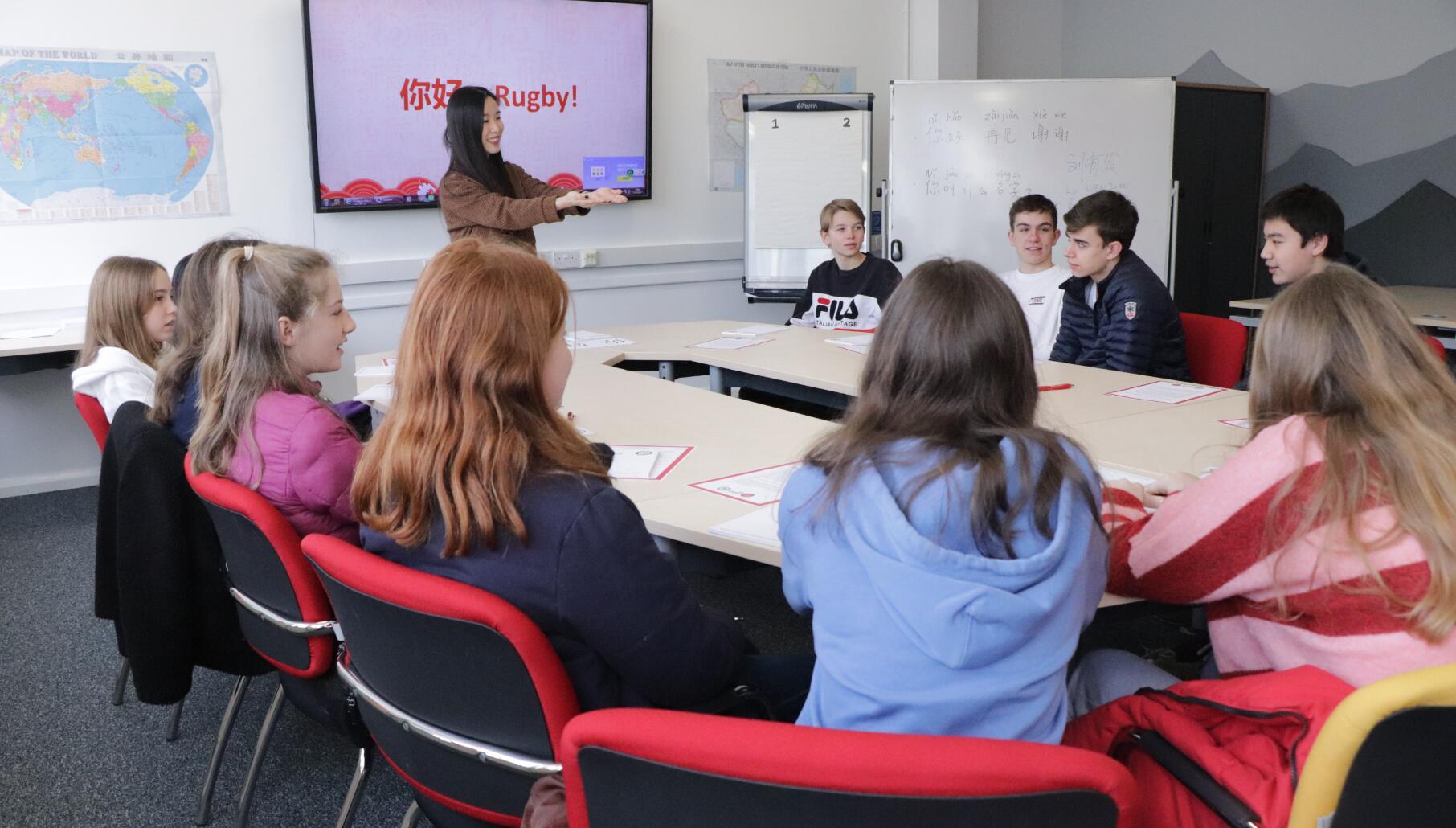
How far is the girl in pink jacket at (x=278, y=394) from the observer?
173cm

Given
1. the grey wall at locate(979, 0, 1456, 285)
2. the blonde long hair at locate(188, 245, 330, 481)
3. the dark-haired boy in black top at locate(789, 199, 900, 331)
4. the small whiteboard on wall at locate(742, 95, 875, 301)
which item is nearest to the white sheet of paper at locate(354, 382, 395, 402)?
the blonde long hair at locate(188, 245, 330, 481)

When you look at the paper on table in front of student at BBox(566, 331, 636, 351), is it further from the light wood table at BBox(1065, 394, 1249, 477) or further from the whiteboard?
the whiteboard

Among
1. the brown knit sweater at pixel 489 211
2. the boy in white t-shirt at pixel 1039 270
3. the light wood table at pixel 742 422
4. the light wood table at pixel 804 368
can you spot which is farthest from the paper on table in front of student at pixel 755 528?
the boy in white t-shirt at pixel 1039 270

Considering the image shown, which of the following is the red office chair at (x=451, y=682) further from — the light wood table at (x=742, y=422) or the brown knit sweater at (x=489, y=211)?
the brown knit sweater at (x=489, y=211)

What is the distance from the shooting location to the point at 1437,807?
99cm

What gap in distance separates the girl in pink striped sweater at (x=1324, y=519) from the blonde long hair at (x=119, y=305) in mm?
2589

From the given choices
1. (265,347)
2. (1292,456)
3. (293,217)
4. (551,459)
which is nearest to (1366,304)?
(1292,456)

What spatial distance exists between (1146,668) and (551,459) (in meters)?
0.85

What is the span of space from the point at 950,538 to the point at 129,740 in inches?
83.1

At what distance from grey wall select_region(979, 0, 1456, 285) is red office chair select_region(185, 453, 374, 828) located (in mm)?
5997

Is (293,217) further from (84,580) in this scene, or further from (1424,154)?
(1424,154)

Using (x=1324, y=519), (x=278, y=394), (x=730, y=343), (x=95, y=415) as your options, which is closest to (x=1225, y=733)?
(x=1324, y=519)

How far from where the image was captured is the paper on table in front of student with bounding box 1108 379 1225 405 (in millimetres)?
2707

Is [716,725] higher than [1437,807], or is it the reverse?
[716,725]
